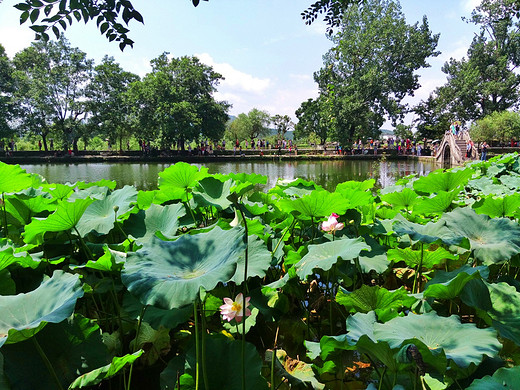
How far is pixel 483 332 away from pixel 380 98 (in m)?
29.5

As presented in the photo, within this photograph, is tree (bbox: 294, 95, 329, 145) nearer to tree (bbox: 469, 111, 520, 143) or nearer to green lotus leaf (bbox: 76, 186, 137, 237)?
tree (bbox: 469, 111, 520, 143)

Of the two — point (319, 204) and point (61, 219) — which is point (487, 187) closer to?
point (319, 204)

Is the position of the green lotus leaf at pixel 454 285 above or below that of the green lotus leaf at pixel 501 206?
below

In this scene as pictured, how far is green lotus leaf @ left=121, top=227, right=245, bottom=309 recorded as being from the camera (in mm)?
632

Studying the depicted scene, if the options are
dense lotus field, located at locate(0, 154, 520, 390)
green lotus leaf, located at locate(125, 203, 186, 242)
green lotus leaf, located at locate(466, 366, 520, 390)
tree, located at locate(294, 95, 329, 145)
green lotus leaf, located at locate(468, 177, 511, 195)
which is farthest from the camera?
tree, located at locate(294, 95, 329, 145)

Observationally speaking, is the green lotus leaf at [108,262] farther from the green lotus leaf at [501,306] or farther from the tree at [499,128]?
the tree at [499,128]

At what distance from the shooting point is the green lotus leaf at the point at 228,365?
742 millimetres

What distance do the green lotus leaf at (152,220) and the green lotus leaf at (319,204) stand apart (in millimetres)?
430

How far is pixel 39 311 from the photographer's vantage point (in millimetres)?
742

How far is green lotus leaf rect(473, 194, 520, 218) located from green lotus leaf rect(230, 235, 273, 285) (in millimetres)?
1056

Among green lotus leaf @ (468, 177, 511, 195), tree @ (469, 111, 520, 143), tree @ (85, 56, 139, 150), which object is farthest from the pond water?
tree @ (469, 111, 520, 143)

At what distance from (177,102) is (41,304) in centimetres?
2815

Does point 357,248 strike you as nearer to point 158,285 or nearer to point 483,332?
point 483,332

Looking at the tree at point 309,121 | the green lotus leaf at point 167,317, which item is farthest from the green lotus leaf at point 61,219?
the tree at point 309,121
